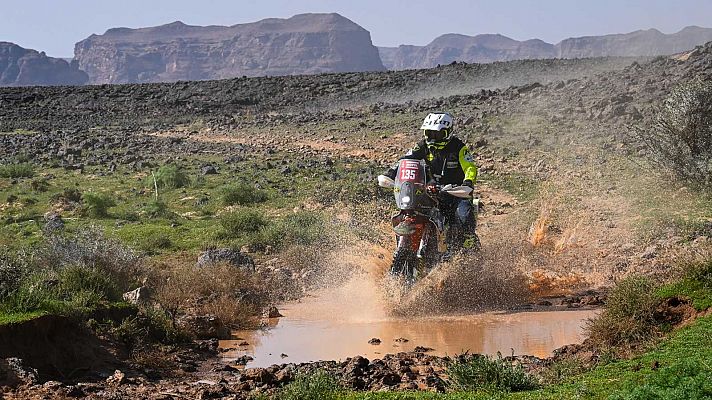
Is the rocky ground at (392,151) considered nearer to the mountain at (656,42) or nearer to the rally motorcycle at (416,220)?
the rally motorcycle at (416,220)

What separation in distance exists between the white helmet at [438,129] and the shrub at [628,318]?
3.60m

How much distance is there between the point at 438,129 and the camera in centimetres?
1141

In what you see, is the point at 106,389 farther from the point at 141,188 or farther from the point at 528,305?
the point at 141,188

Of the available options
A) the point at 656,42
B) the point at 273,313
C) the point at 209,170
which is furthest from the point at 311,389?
the point at 656,42

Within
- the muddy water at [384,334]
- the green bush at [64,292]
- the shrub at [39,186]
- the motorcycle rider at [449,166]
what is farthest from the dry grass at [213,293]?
the shrub at [39,186]

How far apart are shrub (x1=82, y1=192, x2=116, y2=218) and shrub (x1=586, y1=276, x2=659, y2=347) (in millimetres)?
12827

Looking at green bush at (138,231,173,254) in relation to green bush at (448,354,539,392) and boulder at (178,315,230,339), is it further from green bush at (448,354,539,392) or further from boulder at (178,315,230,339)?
green bush at (448,354,539,392)

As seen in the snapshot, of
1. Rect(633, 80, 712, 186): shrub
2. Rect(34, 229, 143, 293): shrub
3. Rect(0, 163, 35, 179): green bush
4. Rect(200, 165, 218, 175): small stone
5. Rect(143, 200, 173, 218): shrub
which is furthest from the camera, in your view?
Rect(0, 163, 35, 179): green bush

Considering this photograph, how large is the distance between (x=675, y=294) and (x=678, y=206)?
312 inches

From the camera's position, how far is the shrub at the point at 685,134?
56.4 ft

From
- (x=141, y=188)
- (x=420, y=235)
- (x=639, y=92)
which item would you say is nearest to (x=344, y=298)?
(x=420, y=235)

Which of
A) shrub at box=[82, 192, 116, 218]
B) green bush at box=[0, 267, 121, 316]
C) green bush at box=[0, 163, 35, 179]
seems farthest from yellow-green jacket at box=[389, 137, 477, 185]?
green bush at box=[0, 163, 35, 179]

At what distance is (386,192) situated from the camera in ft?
64.2

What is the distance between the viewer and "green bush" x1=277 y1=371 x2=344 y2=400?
20.1 feet
